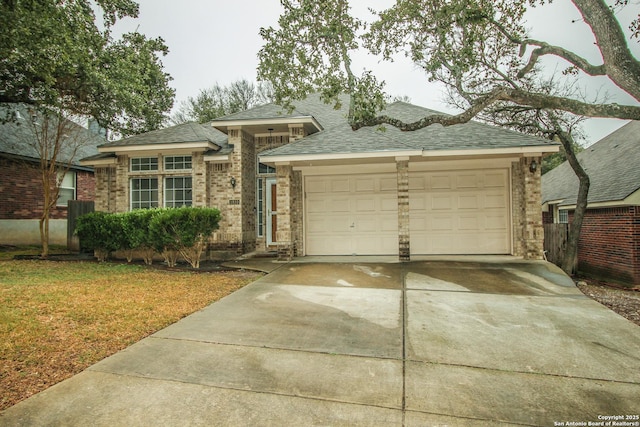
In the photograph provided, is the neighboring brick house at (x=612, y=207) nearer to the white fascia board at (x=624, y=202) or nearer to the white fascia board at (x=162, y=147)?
the white fascia board at (x=624, y=202)

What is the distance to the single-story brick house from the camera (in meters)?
9.70

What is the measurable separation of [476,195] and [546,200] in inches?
330

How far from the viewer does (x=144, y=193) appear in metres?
12.1

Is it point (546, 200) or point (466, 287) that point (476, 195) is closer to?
point (466, 287)

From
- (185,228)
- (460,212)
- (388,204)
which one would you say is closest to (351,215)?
(388,204)

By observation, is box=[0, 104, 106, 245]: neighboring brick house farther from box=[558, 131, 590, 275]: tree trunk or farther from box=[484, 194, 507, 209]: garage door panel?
box=[558, 131, 590, 275]: tree trunk

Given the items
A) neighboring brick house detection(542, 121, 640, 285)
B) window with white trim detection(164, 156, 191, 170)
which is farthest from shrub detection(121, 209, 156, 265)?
neighboring brick house detection(542, 121, 640, 285)

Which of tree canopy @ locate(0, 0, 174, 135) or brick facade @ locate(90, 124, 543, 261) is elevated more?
tree canopy @ locate(0, 0, 174, 135)

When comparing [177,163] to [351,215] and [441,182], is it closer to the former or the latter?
[351,215]

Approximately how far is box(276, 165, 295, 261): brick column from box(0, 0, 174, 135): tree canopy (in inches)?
187

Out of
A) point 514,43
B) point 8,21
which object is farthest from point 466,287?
point 8,21

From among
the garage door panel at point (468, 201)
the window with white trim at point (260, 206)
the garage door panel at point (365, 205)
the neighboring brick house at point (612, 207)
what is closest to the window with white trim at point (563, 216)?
the neighboring brick house at point (612, 207)

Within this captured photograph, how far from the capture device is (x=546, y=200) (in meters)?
16.5

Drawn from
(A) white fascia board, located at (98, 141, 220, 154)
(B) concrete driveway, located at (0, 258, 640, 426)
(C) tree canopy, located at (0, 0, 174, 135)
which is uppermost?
(C) tree canopy, located at (0, 0, 174, 135)
